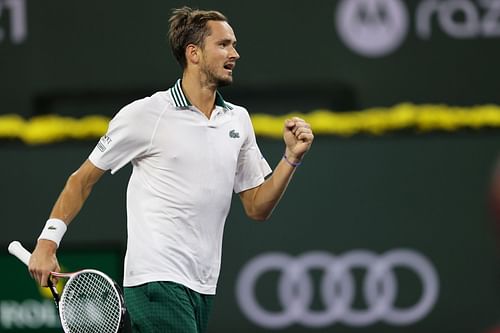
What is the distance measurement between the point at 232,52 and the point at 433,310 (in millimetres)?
3814

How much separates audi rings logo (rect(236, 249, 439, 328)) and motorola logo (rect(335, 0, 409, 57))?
1.50m

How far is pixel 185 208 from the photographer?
5328 millimetres

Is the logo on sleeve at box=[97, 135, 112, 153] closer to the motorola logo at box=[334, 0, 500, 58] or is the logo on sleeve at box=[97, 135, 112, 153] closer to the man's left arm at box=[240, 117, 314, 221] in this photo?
the man's left arm at box=[240, 117, 314, 221]

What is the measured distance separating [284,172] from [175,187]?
47cm

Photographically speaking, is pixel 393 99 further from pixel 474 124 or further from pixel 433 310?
pixel 433 310

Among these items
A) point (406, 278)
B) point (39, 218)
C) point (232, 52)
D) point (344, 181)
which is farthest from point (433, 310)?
point (232, 52)

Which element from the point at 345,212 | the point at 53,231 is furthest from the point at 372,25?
the point at 53,231

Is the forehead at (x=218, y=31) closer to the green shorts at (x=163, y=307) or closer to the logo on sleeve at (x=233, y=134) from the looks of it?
the logo on sleeve at (x=233, y=134)

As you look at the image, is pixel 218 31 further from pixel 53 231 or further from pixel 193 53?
pixel 53 231

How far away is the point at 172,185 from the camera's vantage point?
210 inches

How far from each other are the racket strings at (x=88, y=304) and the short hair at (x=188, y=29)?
101 centimetres

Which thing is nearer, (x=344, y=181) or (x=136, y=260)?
(x=136, y=260)

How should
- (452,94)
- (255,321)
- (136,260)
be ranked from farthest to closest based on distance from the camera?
(452,94), (255,321), (136,260)

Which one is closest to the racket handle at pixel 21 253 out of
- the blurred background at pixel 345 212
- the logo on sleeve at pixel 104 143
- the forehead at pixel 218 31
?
Result: the logo on sleeve at pixel 104 143
